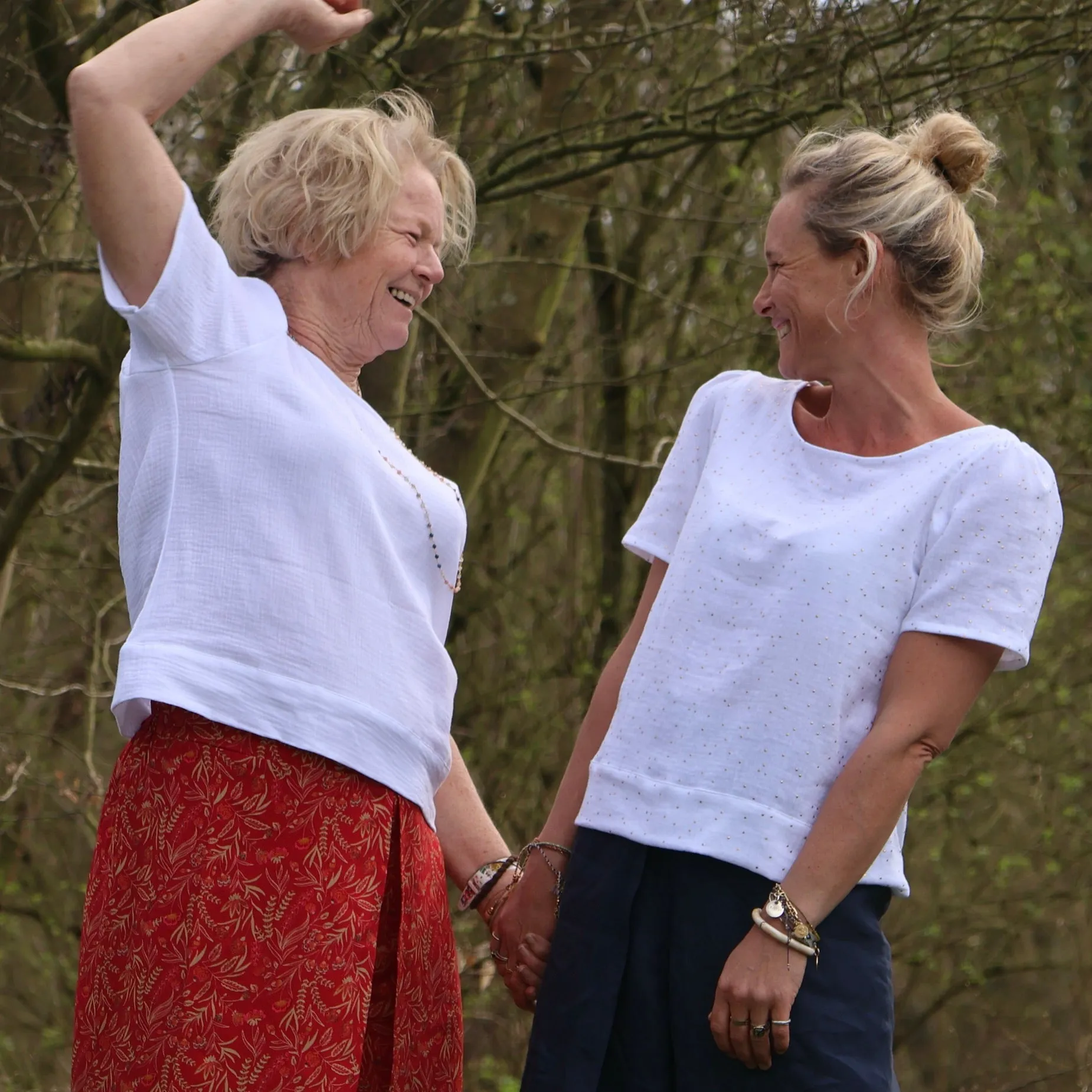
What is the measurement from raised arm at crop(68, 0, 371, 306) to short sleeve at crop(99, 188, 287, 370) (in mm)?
18

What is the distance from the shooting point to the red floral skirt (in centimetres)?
178

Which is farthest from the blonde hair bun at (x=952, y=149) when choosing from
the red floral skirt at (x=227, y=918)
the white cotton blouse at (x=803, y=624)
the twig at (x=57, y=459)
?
the twig at (x=57, y=459)

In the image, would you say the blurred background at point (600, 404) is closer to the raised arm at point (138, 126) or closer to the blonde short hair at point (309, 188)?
the blonde short hair at point (309, 188)

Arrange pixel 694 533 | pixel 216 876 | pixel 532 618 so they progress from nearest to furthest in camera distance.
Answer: pixel 216 876, pixel 694 533, pixel 532 618

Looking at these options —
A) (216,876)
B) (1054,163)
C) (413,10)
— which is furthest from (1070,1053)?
(216,876)

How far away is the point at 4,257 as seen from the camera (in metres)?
4.08

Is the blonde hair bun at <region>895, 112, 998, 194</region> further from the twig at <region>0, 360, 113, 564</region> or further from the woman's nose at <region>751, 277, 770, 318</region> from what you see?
the twig at <region>0, 360, 113, 564</region>

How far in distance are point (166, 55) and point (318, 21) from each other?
0.87 ft

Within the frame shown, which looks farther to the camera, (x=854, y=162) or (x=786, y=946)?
(x=854, y=162)

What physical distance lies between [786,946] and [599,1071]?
29cm

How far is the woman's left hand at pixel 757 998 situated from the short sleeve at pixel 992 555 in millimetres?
412

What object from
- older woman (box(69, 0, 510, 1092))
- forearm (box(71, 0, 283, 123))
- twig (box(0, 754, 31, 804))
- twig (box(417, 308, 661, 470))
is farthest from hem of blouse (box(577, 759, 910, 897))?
twig (box(0, 754, 31, 804))

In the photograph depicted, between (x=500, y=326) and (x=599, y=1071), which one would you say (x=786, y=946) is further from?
(x=500, y=326)

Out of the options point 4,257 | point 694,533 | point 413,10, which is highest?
point 413,10
